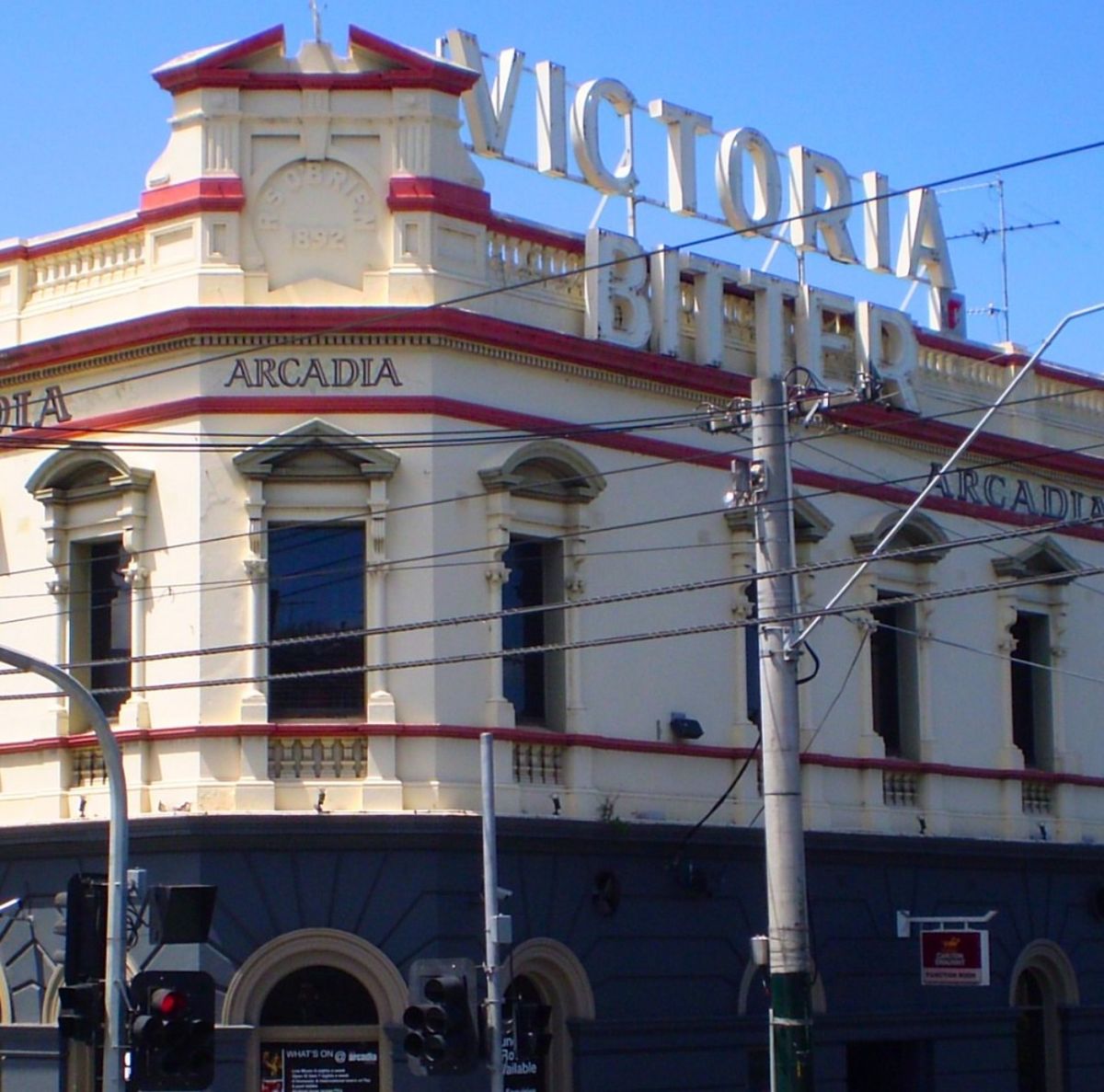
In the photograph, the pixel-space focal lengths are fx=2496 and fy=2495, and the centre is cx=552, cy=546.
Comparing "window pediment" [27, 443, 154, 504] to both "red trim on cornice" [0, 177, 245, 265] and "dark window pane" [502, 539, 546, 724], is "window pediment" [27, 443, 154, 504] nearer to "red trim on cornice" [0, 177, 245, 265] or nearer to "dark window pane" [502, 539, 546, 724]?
"red trim on cornice" [0, 177, 245, 265]

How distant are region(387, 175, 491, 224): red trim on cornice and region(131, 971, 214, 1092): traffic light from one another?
34.0ft

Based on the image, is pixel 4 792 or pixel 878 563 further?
pixel 878 563

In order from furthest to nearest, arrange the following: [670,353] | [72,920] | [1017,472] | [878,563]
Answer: [1017,472]
[878,563]
[670,353]
[72,920]

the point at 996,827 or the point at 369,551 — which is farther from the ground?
the point at 369,551

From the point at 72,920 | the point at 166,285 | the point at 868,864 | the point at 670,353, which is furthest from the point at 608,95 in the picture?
the point at 72,920

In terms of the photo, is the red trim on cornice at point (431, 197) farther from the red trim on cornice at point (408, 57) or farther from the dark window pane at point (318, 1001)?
the dark window pane at point (318, 1001)

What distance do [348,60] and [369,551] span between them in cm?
559

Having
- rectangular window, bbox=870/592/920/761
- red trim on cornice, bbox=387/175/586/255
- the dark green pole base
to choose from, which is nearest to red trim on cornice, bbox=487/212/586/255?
red trim on cornice, bbox=387/175/586/255

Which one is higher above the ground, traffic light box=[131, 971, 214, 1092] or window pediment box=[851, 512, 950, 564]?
window pediment box=[851, 512, 950, 564]

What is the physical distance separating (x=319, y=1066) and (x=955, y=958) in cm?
826

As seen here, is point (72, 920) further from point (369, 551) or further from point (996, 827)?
point (996, 827)

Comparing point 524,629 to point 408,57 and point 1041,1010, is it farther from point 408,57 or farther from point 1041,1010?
point 1041,1010

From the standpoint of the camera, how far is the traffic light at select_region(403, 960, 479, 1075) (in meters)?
22.5

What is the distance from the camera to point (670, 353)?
2972 cm
